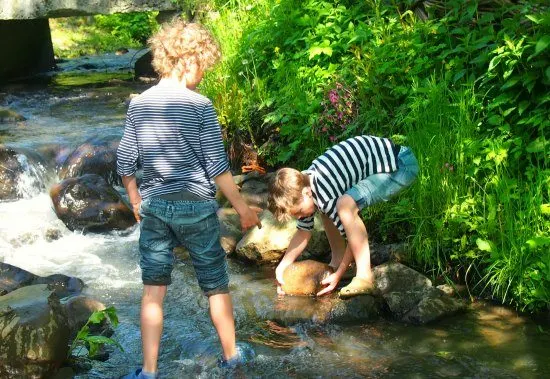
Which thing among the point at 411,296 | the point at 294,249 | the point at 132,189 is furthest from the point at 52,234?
the point at 411,296

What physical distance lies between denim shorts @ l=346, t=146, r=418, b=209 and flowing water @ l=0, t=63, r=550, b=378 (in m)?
0.75

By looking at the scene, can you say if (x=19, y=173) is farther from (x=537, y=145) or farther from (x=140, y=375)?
(x=537, y=145)

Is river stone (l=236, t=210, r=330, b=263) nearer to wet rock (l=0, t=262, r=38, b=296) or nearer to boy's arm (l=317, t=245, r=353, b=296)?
boy's arm (l=317, t=245, r=353, b=296)

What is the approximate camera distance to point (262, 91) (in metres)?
7.34

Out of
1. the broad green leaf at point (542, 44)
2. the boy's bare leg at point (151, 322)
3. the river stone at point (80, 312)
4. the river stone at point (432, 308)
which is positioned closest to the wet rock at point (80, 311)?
the river stone at point (80, 312)

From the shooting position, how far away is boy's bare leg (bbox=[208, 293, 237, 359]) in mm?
3740

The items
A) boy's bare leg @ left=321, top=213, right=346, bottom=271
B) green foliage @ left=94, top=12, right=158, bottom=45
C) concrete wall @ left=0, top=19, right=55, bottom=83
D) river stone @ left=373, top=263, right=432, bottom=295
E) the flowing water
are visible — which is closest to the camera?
the flowing water

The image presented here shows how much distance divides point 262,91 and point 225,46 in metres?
1.18

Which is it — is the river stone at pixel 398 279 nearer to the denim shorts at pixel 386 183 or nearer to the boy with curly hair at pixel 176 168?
the denim shorts at pixel 386 183

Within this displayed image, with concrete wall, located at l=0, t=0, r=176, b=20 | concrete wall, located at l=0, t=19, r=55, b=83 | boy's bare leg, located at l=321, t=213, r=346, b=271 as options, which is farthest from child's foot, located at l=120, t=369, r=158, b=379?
concrete wall, located at l=0, t=19, r=55, b=83

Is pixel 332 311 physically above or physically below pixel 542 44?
below

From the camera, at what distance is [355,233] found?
4531mm

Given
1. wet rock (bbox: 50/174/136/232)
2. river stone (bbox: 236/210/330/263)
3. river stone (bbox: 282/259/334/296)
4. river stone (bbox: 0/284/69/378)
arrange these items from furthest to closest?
wet rock (bbox: 50/174/136/232) → river stone (bbox: 236/210/330/263) → river stone (bbox: 282/259/334/296) → river stone (bbox: 0/284/69/378)

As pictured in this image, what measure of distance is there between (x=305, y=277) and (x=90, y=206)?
2713 millimetres
